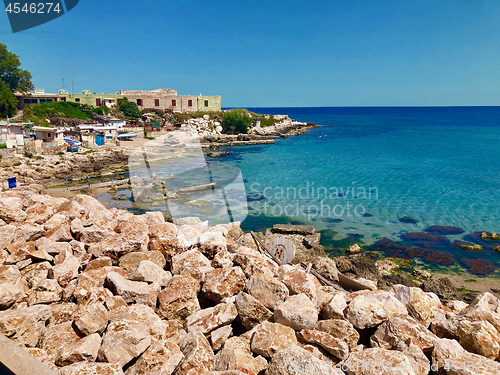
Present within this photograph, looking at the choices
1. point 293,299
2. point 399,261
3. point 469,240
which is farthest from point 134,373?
point 469,240

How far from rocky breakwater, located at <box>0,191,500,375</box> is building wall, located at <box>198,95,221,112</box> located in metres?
56.9

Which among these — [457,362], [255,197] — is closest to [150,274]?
[457,362]

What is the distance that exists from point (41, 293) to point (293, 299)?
3.72 metres

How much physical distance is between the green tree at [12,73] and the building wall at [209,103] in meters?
26.8

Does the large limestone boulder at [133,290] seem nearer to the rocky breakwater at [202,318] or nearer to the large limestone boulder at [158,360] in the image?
the rocky breakwater at [202,318]

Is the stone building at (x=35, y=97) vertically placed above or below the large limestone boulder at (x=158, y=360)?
above

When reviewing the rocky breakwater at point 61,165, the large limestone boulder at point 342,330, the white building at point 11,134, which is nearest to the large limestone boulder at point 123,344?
the large limestone boulder at point 342,330

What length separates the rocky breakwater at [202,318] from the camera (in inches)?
138

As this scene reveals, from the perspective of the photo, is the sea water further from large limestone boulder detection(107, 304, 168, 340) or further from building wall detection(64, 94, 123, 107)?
building wall detection(64, 94, 123, 107)

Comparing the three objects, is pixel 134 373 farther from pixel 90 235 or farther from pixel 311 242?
pixel 311 242

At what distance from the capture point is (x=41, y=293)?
4.75 m

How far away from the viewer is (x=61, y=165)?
85.0 ft

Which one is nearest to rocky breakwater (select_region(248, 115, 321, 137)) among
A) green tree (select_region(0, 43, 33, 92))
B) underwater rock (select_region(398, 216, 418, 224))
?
green tree (select_region(0, 43, 33, 92))

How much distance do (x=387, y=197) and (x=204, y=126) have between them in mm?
38511
